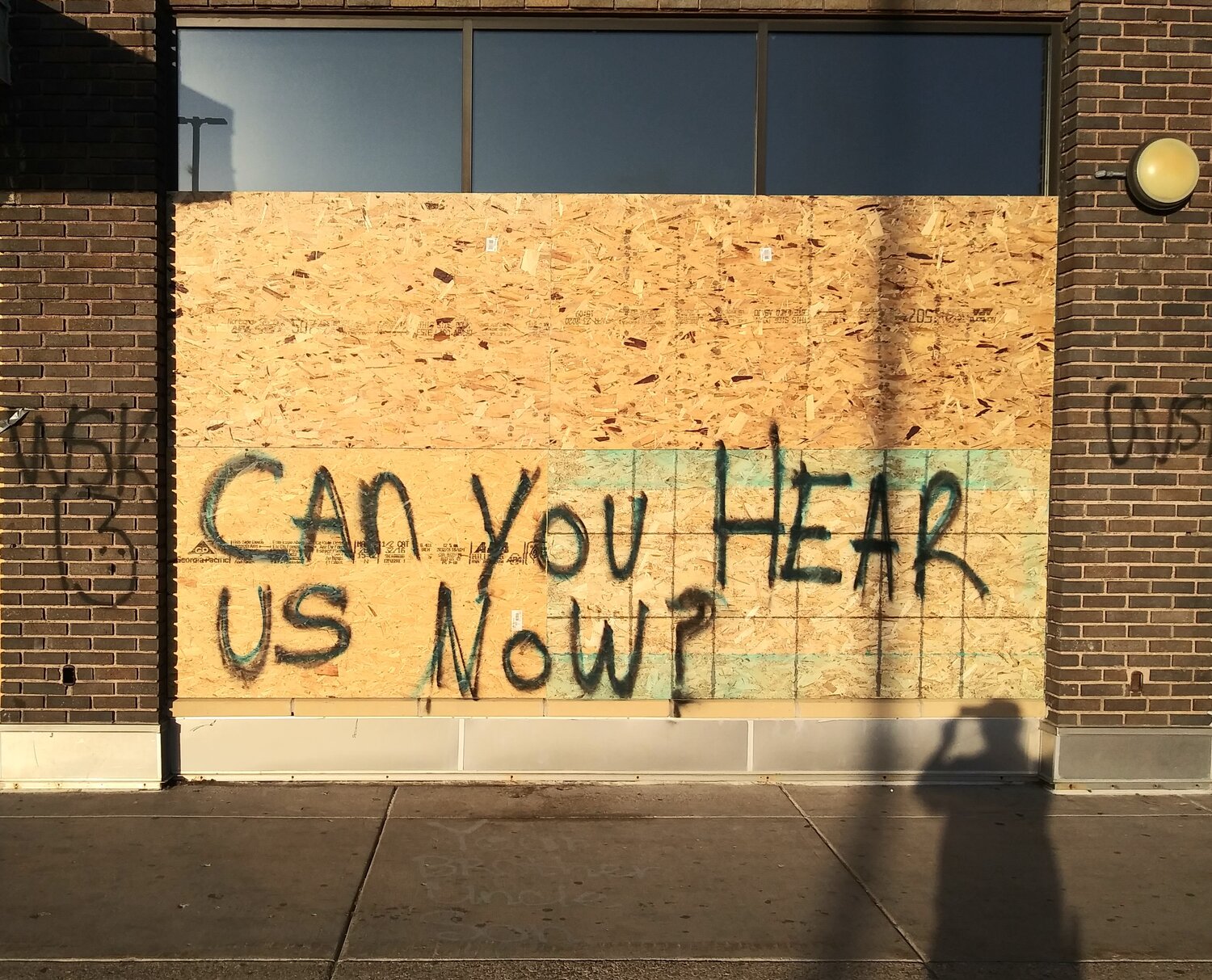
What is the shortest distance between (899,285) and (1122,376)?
139 cm

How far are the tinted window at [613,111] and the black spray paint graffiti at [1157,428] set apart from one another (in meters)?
2.57

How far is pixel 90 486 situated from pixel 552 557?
2669 millimetres

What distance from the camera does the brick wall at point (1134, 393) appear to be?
545 centimetres

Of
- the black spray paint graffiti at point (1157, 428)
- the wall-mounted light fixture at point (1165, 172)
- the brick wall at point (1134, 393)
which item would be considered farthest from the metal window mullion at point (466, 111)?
the black spray paint graffiti at point (1157, 428)

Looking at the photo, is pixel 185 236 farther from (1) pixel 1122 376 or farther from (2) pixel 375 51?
(1) pixel 1122 376

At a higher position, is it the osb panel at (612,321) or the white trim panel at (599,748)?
the osb panel at (612,321)

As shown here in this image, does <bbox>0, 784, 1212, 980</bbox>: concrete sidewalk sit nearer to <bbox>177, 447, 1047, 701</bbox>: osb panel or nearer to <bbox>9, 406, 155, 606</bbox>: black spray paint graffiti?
<bbox>177, 447, 1047, 701</bbox>: osb panel

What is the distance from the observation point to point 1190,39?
5.44 meters

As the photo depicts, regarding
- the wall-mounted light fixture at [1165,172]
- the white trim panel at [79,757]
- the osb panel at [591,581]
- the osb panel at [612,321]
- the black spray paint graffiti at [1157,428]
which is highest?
the wall-mounted light fixture at [1165,172]

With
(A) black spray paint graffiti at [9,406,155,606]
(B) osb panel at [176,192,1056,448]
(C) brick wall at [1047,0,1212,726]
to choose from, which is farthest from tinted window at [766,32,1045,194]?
(A) black spray paint graffiti at [9,406,155,606]

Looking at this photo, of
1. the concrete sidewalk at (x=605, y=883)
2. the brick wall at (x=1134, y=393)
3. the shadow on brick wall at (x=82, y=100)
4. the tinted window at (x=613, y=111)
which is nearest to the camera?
the concrete sidewalk at (x=605, y=883)

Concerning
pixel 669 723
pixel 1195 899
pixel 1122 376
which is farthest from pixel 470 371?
pixel 1195 899

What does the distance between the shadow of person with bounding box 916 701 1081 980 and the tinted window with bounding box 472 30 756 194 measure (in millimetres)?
3635

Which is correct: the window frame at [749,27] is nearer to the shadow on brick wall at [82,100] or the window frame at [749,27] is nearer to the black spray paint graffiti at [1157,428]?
the shadow on brick wall at [82,100]
